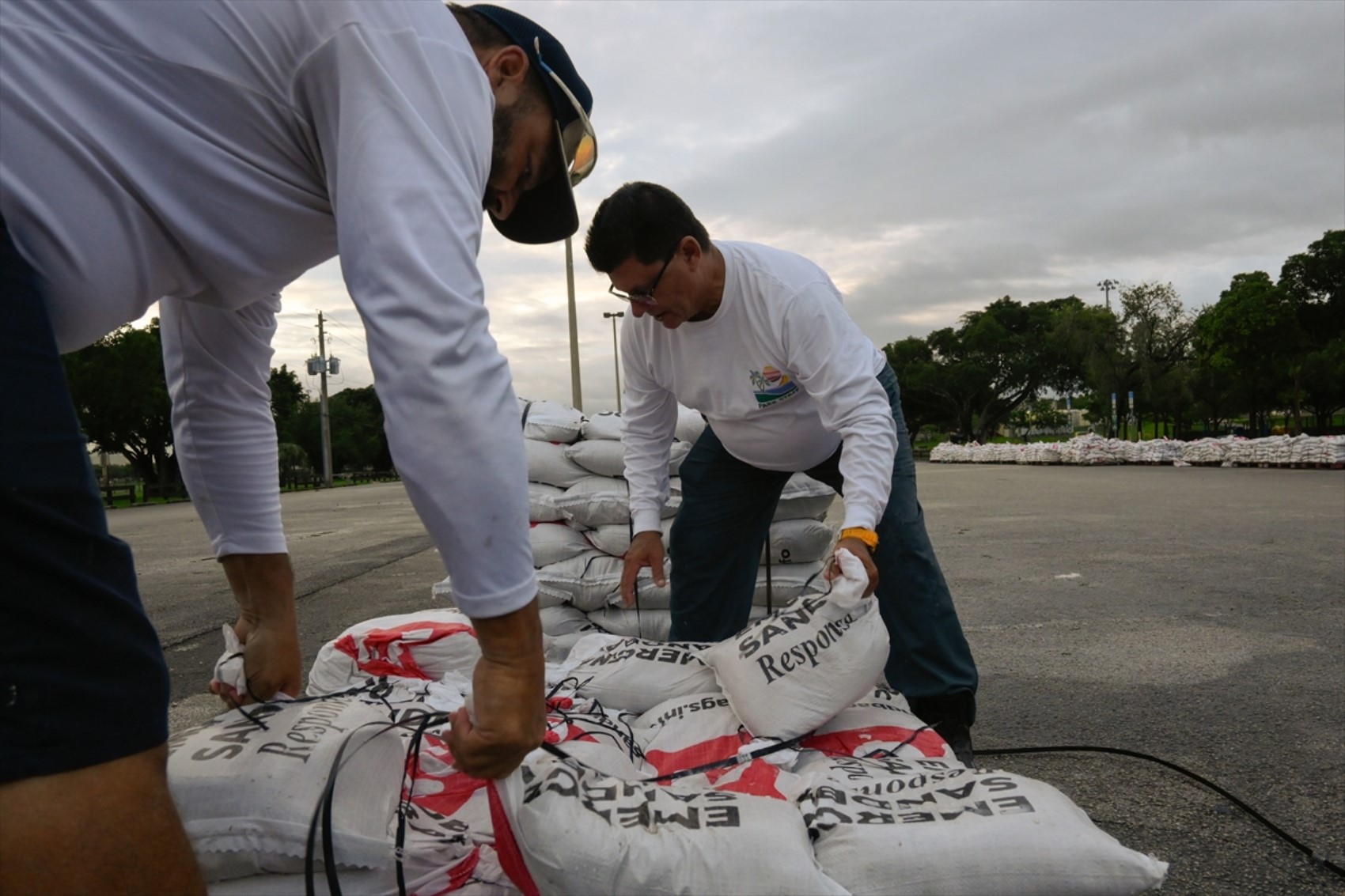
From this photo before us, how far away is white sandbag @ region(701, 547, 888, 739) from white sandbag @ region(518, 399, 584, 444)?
2002 millimetres

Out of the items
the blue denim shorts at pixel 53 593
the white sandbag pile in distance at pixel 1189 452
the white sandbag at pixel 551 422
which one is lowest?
the white sandbag pile in distance at pixel 1189 452

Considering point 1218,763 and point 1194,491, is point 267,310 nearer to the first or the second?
point 1218,763

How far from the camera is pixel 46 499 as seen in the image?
0.85 meters

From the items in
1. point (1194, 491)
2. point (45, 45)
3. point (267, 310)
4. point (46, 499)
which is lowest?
point (1194, 491)

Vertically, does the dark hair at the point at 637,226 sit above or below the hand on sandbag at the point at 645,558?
above

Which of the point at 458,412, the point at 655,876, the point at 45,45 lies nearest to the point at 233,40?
the point at 45,45

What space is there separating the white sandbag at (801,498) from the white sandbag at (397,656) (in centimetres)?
159

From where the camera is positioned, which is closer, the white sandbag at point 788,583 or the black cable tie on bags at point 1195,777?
the black cable tie on bags at point 1195,777

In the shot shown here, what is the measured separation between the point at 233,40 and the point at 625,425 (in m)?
2.23

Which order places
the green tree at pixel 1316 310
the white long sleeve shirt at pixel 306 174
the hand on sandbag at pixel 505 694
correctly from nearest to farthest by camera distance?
the white long sleeve shirt at pixel 306 174 → the hand on sandbag at pixel 505 694 → the green tree at pixel 1316 310

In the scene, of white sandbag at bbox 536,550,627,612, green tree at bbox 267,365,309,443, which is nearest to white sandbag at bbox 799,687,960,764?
white sandbag at bbox 536,550,627,612

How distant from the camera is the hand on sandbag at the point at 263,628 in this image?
5.14ft

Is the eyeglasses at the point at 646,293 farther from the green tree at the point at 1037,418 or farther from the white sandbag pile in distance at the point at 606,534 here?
the green tree at the point at 1037,418

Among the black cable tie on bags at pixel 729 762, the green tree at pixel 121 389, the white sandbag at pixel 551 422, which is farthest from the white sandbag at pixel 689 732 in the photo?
the green tree at pixel 121 389
